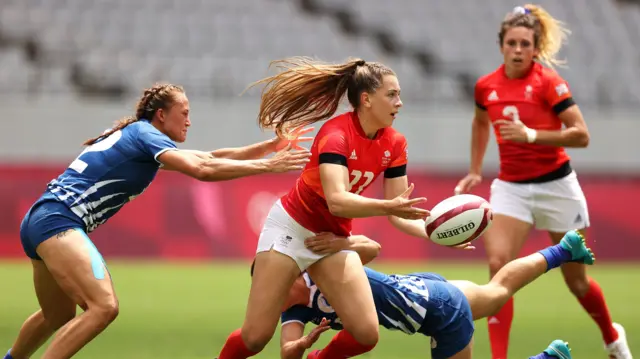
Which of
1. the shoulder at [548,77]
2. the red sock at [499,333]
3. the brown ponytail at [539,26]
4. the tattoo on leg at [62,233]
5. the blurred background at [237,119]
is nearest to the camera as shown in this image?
Result: the tattoo on leg at [62,233]

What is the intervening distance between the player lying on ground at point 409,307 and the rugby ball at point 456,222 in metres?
0.27

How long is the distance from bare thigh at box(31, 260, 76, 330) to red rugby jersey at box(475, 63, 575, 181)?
11.7 feet

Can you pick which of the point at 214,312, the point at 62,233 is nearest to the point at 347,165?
the point at 62,233

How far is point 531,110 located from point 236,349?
3.10 meters

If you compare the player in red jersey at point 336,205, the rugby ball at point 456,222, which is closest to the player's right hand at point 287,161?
the player in red jersey at point 336,205

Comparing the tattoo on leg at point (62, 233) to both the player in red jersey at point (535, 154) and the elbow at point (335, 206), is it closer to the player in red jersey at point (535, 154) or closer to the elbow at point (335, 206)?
the elbow at point (335, 206)

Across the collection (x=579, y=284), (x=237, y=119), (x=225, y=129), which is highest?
(x=579, y=284)

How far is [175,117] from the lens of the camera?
6230 mm

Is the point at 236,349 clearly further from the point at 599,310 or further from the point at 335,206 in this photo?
the point at 599,310

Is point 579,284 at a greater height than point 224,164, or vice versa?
point 224,164

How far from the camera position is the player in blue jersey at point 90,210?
5.49 metres

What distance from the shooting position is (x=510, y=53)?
7.36 meters

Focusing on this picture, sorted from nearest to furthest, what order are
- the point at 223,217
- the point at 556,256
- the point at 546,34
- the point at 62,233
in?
the point at 62,233, the point at 556,256, the point at 546,34, the point at 223,217

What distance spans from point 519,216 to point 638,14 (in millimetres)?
15771
